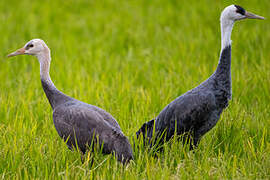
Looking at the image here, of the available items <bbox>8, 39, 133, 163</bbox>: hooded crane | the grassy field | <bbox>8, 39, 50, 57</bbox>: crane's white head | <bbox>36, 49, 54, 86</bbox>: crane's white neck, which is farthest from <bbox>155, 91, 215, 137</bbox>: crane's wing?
<bbox>8, 39, 50, 57</bbox>: crane's white head

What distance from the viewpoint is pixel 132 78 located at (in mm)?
6598

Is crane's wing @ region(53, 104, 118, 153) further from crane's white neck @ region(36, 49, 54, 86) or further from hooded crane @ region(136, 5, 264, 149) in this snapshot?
crane's white neck @ region(36, 49, 54, 86)

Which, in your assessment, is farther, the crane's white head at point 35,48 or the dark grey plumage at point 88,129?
the crane's white head at point 35,48

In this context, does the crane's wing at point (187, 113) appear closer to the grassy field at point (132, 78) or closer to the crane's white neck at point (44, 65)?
the grassy field at point (132, 78)

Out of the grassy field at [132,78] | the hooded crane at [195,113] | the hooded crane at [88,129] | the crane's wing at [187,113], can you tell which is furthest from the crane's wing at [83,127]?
the crane's wing at [187,113]

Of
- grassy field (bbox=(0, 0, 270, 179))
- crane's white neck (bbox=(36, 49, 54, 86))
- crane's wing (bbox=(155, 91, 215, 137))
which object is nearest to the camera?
grassy field (bbox=(0, 0, 270, 179))

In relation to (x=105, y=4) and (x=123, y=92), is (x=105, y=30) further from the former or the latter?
(x=123, y=92)

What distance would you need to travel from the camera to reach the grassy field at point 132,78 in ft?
13.1

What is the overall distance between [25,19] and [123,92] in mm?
4771

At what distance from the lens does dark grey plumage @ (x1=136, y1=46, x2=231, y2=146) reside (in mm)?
4414

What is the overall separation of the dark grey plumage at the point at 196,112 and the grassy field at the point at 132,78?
0.65 ft

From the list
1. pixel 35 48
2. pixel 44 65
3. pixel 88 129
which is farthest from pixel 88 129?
pixel 35 48

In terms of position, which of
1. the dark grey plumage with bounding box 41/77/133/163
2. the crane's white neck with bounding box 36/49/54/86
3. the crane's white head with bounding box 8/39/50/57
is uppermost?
the crane's white head with bounding box 8/39/50/57

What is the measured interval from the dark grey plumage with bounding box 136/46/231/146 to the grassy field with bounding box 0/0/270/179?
199 millimetres
